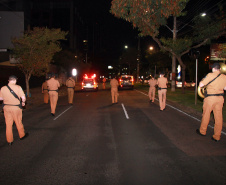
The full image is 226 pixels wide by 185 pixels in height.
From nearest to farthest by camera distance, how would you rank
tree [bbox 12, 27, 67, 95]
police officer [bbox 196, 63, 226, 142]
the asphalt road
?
1. the asphalt road
2. police officer [bbox 196, 63, 226, 142]
3. tree [bbox 12, 27, 67, 95]

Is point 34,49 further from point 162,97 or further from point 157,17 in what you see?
point 162,97

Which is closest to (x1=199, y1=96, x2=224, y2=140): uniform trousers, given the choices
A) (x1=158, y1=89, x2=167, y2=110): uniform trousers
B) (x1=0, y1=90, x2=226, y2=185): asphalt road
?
(x1=0, y1=90, x2=226, y2=185): asphalt road

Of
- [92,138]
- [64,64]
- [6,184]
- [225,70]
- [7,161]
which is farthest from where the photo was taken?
[64,64]

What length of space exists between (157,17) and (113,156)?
13218 mm

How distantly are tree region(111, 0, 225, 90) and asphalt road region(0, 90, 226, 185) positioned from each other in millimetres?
6857

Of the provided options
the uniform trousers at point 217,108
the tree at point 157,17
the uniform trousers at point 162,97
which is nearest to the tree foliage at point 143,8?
the tree at point 157,17

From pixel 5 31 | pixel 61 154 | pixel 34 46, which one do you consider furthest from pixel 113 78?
pixel 5 31

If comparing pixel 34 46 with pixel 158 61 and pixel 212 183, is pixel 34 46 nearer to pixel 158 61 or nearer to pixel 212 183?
pixel 212 183

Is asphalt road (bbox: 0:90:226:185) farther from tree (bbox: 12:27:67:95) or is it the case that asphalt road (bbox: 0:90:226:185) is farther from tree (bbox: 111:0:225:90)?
tree (bbox: 12:27:67:95)

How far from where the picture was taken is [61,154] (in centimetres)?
595

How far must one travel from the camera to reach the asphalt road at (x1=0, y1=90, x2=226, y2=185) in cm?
454

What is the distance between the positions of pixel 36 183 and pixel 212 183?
9.76 feet

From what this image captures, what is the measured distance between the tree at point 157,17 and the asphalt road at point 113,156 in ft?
22.5

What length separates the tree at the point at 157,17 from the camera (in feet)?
43.1
